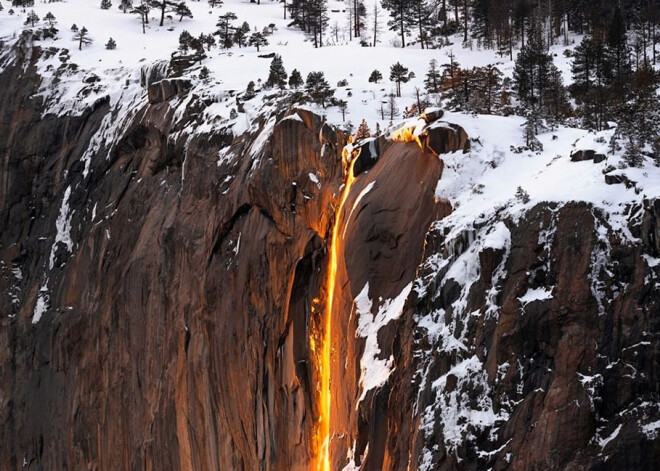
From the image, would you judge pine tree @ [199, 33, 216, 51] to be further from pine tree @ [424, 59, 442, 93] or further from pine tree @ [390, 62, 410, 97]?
pine tree @ [424, 59, 442, 93]

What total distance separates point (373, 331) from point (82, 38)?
145 ft

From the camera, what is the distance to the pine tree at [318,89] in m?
33.0

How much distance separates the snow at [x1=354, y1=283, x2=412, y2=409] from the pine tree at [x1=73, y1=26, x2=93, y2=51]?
4053 cm

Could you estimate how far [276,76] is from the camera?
3972 centimetres

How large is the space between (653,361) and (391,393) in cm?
658

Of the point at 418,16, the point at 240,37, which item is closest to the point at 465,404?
the point at 240,37

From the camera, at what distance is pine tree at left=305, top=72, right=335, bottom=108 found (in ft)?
108

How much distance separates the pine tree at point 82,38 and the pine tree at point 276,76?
2010 centimetres

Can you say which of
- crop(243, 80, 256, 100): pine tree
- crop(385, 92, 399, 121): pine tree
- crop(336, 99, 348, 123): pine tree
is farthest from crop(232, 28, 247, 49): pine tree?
crop(336, 99, 348, 123): pine tree

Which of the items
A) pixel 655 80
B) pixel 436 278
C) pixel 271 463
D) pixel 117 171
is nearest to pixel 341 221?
pixel 436 278

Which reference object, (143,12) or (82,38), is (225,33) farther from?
(143,12)

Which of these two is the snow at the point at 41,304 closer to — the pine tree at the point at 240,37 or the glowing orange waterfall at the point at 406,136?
the pine tree at the point at 240,37

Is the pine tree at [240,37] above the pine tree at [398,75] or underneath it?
underneath

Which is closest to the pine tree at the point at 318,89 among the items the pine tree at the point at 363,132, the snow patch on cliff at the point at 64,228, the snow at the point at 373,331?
the pine tree at the point at 363,132
